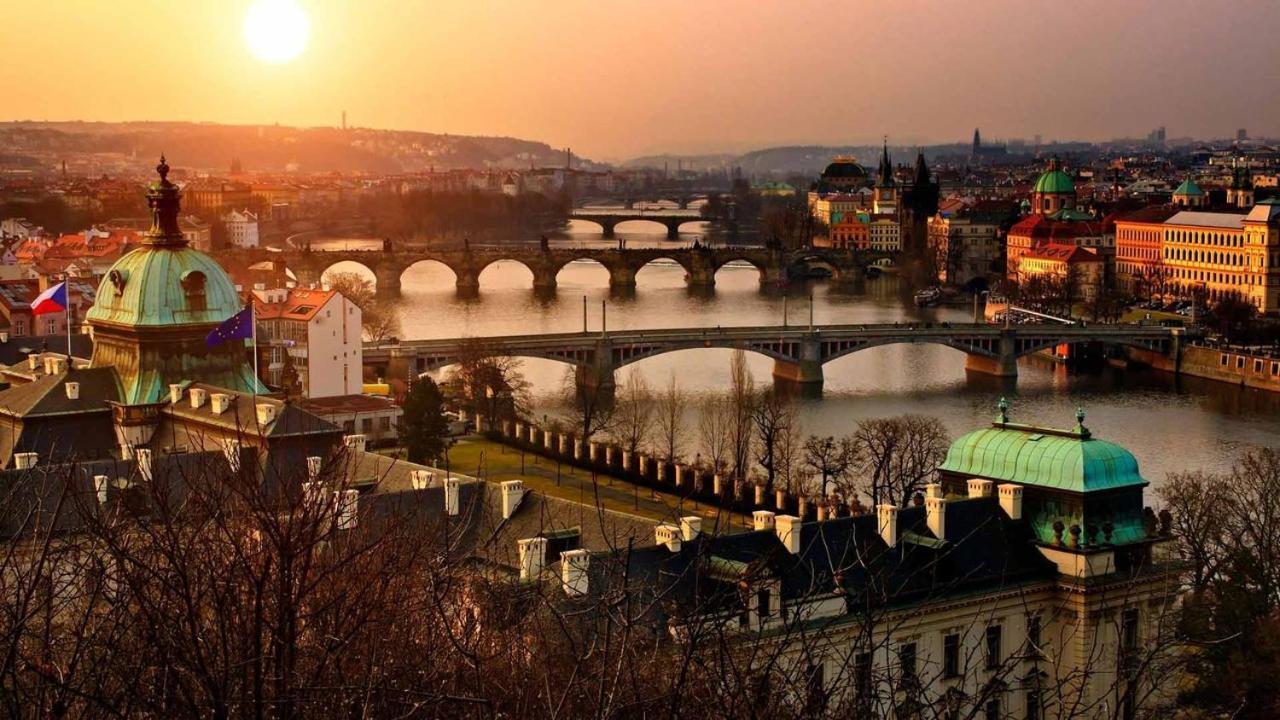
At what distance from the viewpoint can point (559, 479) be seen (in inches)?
755

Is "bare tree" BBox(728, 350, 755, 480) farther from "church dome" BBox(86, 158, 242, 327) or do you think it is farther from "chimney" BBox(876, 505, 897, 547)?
"chimney" BBox(876, 505, 897, 547)

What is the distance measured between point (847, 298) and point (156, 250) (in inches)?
1292

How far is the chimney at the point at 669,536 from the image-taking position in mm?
9648

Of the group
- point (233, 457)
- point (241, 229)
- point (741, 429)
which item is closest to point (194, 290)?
point (741, 429)

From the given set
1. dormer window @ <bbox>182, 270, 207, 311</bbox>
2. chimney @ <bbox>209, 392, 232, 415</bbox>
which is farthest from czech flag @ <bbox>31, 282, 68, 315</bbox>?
chimney @ <bbox>209, 392, 232, 415</bbox>

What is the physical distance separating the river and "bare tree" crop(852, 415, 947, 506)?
2351 millimetres

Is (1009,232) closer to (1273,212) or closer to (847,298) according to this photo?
(847,298)

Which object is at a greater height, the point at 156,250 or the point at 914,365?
the point at 156,250

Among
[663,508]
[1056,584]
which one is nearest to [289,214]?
[663,508]

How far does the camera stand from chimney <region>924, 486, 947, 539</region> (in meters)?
10.9

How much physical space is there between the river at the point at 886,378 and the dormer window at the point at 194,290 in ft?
32.7

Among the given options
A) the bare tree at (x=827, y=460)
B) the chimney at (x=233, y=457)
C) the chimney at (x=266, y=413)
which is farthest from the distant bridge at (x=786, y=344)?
the chimney at (x=233, y=457)

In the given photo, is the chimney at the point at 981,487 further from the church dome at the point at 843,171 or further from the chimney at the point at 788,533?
the church dome at the point at 843,171

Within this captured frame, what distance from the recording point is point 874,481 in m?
17.9
